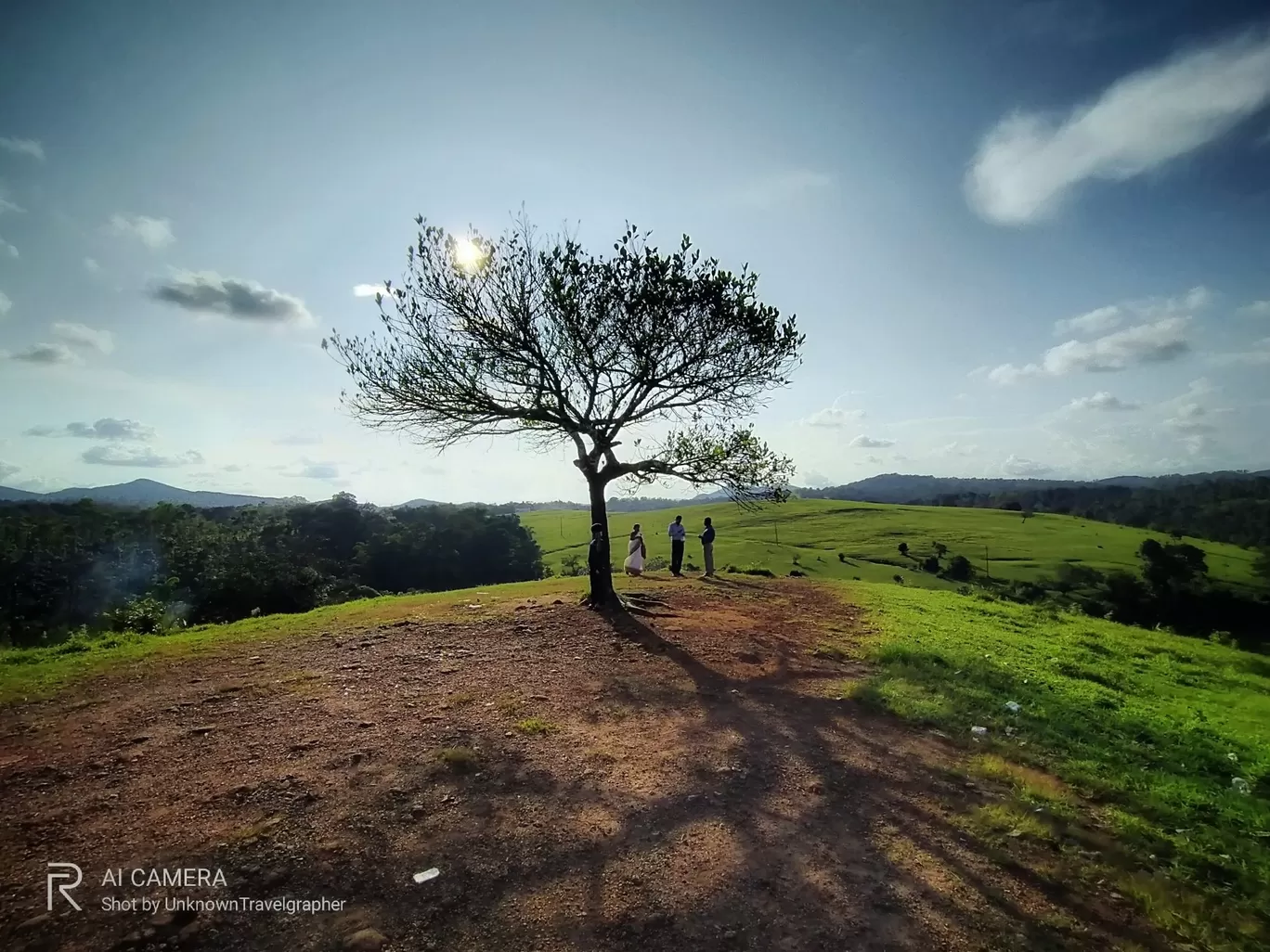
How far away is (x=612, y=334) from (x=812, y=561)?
7720 centimetres

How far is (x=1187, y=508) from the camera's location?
157625 mm

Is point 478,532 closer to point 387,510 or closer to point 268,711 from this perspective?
point 387,510

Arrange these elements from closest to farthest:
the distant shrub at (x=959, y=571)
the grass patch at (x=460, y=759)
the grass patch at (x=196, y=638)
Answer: the grass patch at (x=460, y=759) < the grass patch at (x=196, y=638) < the distant shrub at (x=959, y=571)

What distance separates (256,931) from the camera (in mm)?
4934

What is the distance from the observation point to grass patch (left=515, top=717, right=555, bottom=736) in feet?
29.3

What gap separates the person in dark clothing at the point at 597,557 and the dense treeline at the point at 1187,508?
143233 millimetres

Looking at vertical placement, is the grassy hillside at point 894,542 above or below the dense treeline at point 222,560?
below

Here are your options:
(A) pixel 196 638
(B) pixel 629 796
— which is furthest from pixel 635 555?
(B) pixel 629 796

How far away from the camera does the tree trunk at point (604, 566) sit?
17750 millimetres

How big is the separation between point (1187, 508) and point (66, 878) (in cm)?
21157

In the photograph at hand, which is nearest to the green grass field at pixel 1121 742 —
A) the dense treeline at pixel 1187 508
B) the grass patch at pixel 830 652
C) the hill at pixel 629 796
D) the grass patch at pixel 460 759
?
the hill at pixel 629 796

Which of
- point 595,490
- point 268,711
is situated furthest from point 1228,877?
point 595,490

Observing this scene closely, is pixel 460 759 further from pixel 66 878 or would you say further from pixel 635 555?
pixel 635 555

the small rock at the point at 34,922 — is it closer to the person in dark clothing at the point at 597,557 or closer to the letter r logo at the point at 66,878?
the letter r logo at the point at 66,878
